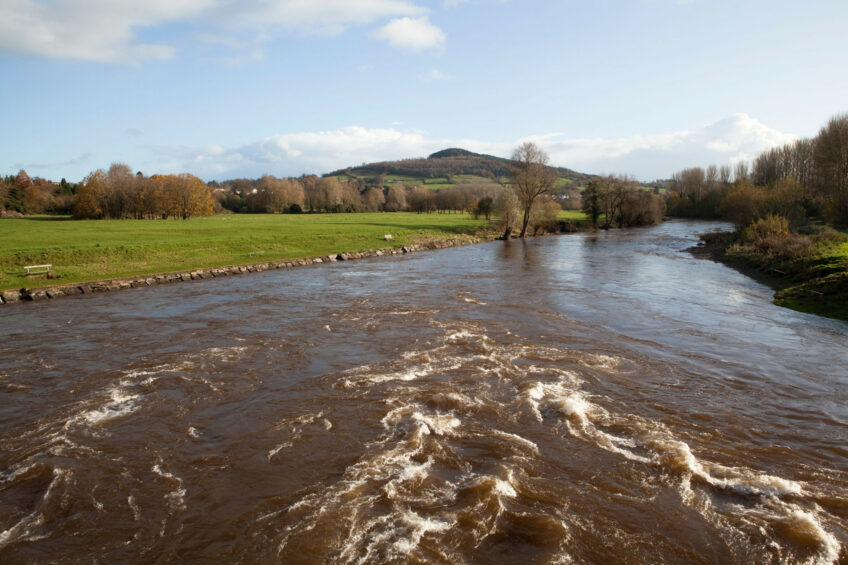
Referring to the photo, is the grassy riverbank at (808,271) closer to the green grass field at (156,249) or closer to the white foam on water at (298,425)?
the white foam on water at (298,425)

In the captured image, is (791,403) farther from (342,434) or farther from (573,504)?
(342,434)

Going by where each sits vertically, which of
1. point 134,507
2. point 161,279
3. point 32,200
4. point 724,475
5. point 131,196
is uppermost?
point 32,200

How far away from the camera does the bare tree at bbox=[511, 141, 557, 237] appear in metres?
56.9

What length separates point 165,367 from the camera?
12875mm

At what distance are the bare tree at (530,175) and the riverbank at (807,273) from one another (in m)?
24.1

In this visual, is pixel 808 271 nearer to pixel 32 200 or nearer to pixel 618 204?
pixel 618 204

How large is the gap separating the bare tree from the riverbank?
79.2 feet

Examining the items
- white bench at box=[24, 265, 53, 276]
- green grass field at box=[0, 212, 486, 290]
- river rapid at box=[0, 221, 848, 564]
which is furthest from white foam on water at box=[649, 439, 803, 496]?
white bench at box=[24, 265, 53, 276]

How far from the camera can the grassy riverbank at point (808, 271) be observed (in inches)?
776

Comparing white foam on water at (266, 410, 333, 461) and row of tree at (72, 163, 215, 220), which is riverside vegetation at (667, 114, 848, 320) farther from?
row of tree at (72, 163, 215, 220)

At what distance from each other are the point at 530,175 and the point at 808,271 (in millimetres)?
35704

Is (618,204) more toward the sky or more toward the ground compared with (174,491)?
more toward the sky

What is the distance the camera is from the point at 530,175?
186 feet

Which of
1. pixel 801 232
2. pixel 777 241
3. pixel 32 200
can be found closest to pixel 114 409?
pixel 777 241
